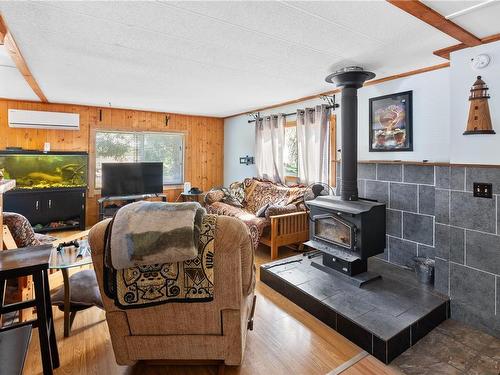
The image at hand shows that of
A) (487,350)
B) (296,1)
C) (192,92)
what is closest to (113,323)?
(296,1)

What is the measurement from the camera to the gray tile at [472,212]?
2.13 m

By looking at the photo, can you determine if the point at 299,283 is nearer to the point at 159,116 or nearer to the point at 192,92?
the point at 192,92

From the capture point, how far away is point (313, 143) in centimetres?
421

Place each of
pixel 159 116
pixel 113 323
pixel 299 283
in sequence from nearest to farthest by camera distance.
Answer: pixel 113 323 → pixel 299 283 → pixel 159 116

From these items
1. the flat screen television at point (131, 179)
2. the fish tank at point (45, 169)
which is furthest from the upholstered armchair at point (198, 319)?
the fish tank at point (45, 169)

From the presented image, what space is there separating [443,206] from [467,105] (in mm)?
848

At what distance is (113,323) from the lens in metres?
1.62

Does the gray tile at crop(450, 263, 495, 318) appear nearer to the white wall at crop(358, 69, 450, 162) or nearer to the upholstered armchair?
the white wall at crop(358, 69, 450, 162)

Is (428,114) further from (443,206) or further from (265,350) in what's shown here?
(265,350)

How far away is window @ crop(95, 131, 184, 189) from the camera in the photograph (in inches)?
214

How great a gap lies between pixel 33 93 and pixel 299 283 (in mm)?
4618

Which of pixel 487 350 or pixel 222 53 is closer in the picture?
pixel 487 350

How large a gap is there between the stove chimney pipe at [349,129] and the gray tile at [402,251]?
30.0 inches

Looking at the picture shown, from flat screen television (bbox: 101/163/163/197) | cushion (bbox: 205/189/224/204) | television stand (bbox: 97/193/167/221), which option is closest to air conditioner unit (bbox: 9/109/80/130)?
flat screen television (bbox: 101/163/163/197)
